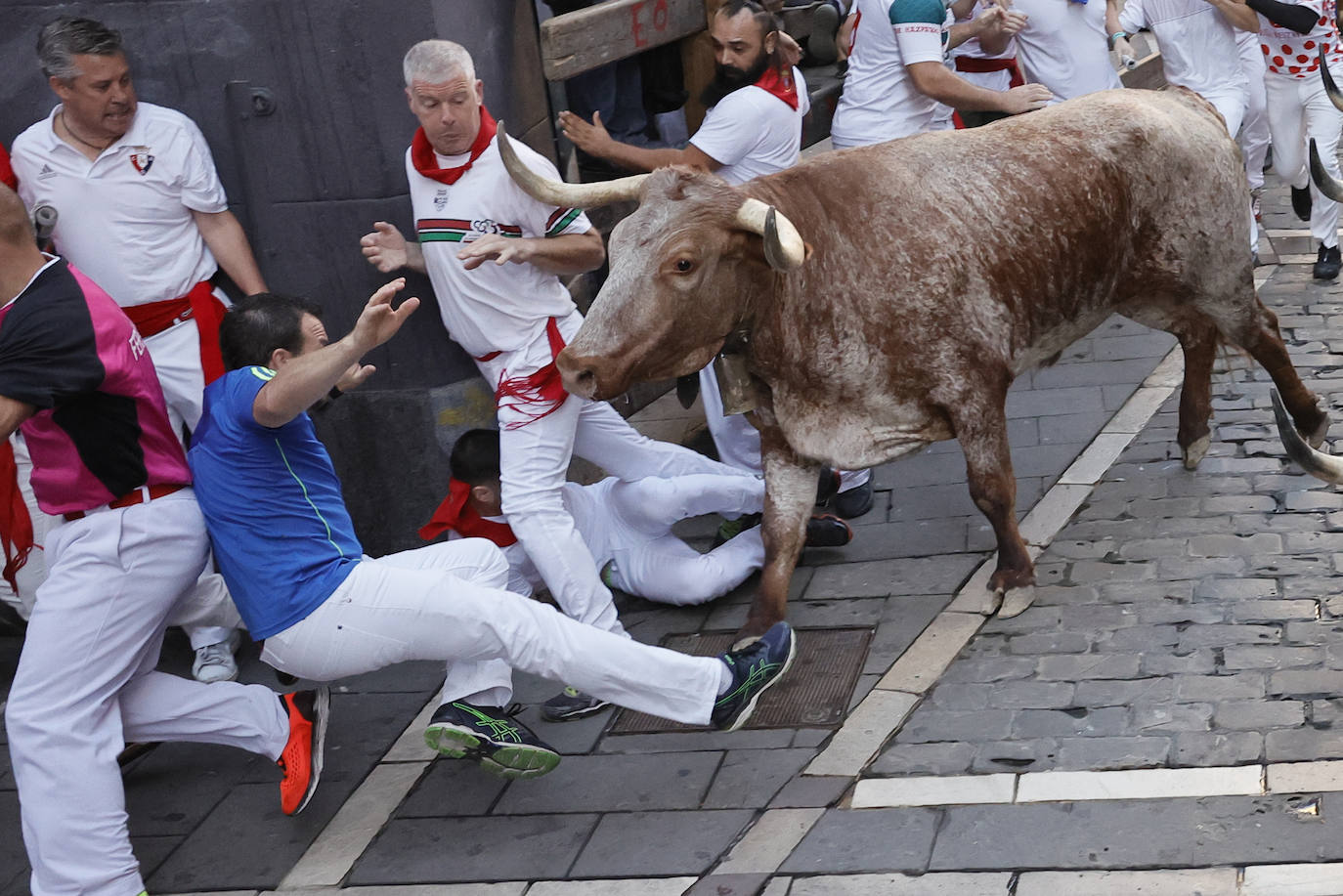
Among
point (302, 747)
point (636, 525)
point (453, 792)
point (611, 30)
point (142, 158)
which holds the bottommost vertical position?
point (453, 792)

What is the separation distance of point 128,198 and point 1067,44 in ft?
16.3

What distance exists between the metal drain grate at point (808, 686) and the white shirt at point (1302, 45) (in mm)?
4978

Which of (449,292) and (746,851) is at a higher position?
(449,292)

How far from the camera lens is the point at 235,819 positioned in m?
5.19

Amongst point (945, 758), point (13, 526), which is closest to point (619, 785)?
point (945, 758)

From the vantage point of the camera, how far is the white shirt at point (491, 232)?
18.6 ft

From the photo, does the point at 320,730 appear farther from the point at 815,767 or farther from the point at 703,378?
the point at 703,378

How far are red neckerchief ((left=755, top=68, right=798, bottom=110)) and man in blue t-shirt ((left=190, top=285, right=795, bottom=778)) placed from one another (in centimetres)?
226

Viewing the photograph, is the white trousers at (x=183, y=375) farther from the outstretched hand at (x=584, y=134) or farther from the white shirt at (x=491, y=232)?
the outstretched hand at (x=584, y=134)

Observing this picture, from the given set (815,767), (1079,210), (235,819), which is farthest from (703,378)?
(235,819)

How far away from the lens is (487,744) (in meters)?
4.83

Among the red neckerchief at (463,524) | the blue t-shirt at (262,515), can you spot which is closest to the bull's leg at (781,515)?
the red neckerchief at (463,524)

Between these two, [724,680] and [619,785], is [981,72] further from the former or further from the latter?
[619,785]

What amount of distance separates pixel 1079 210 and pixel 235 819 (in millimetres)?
3752
